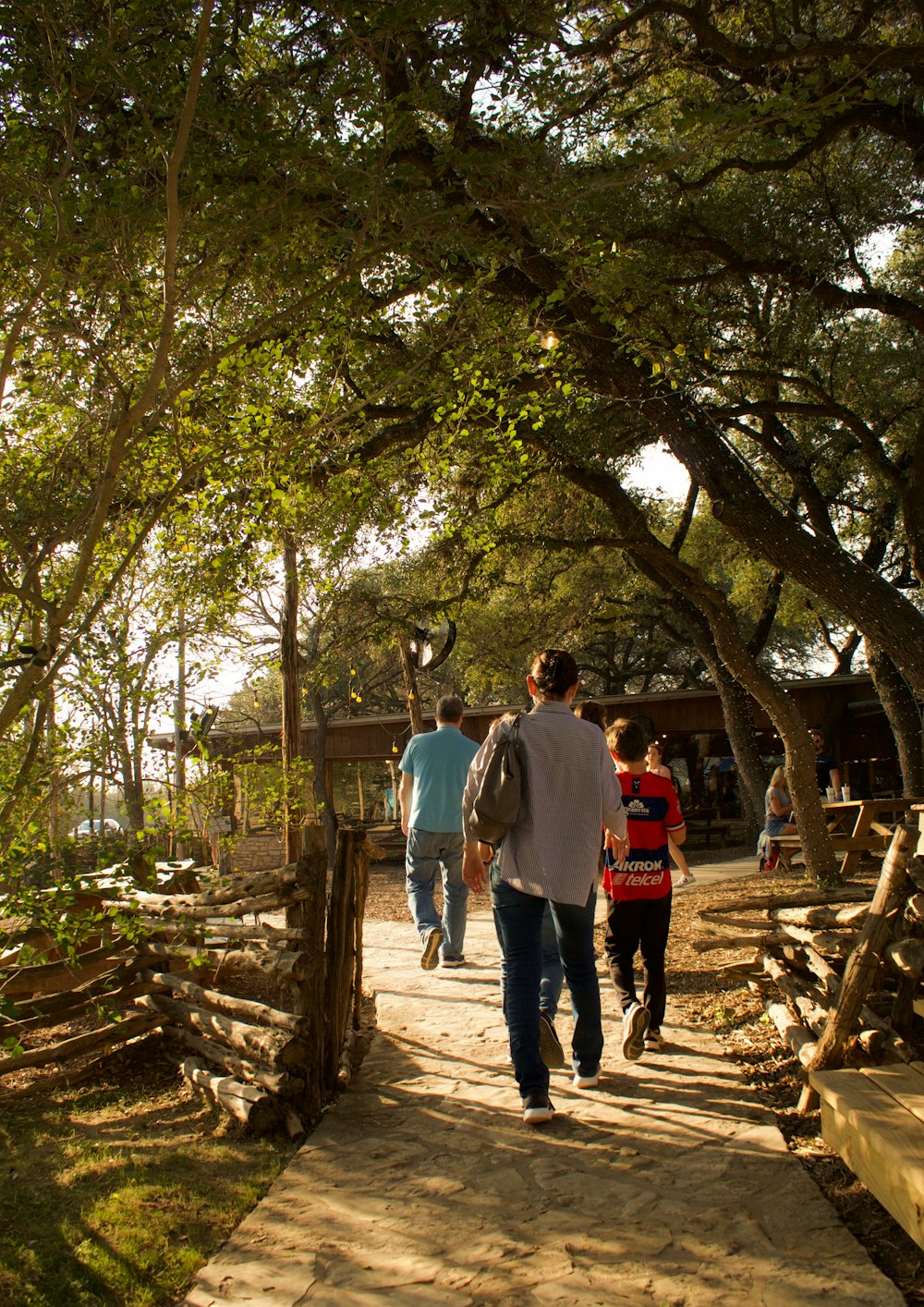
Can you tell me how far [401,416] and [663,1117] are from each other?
8.05 meters

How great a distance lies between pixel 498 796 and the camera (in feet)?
15.4

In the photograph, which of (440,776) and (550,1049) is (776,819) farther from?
(550,1049)

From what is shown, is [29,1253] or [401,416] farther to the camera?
[401,416]

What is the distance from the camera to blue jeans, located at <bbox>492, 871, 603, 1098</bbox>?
4.53 metres

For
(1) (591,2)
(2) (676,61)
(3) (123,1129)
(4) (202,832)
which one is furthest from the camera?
(2) (676,61)

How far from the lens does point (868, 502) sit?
765 inches

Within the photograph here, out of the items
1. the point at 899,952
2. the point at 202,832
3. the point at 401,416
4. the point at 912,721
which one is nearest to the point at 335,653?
the point at 401,416


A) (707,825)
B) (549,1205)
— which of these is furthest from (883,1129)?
(707,825)

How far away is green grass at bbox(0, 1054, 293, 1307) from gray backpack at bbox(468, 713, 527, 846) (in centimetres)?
157

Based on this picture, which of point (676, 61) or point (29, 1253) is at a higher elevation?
point (676, 61)

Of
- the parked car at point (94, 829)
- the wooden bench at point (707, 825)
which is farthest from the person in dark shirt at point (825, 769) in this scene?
the parked car at point (94, 829)

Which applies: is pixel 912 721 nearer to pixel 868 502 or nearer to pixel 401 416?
pixel 868 502

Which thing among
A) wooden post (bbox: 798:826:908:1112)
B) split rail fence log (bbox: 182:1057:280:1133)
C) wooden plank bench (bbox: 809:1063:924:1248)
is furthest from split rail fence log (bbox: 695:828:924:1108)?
split rail fence log (bbox: 182:1057:280:1133)

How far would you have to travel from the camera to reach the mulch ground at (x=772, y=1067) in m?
3.29
